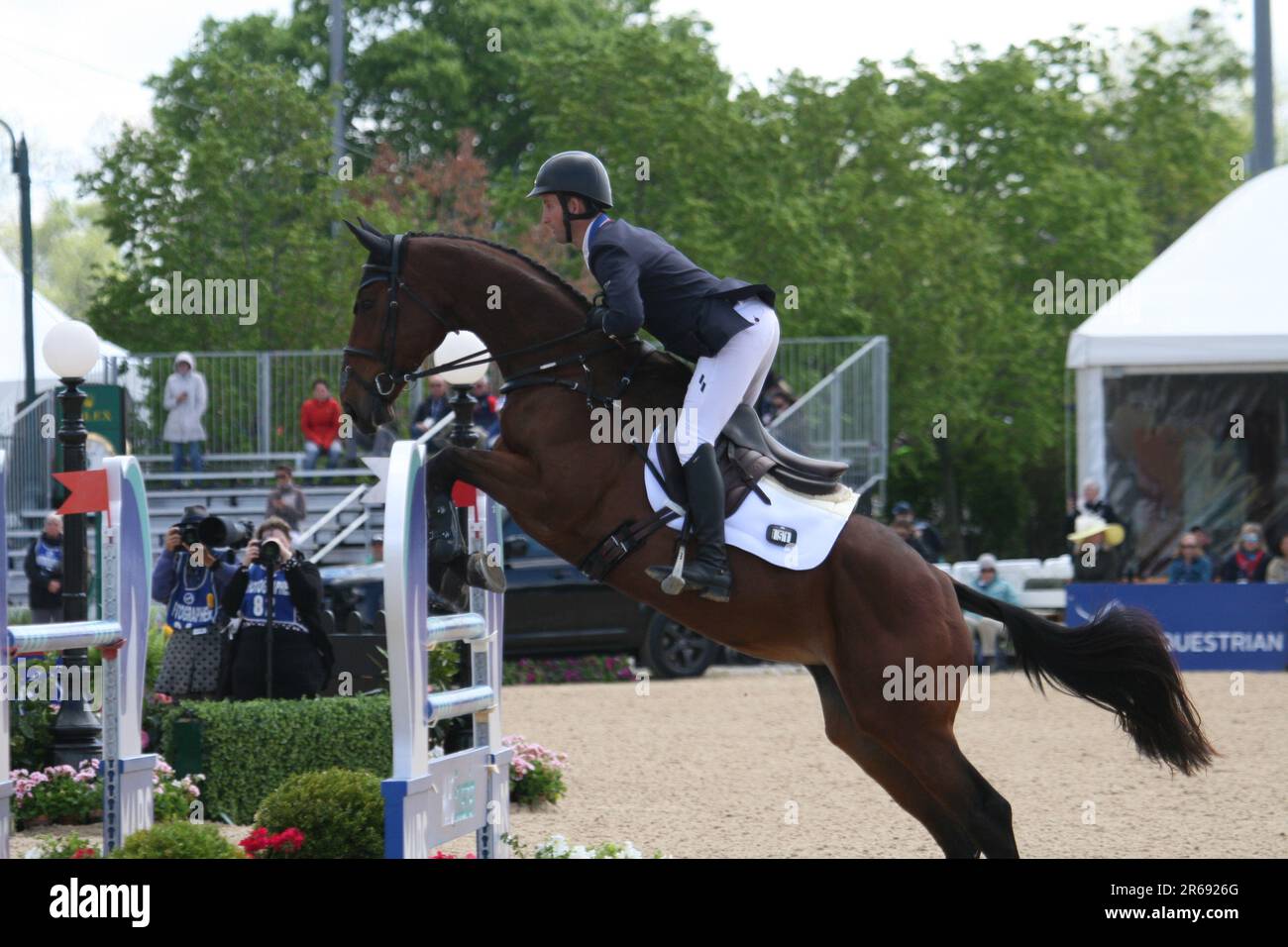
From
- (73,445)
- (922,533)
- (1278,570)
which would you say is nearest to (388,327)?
(73,445)

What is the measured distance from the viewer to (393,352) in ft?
18.3

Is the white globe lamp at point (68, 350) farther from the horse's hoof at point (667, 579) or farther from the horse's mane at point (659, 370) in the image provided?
the horse's hoof at point (667, 579)

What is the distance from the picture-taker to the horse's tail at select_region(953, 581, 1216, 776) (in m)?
5.96

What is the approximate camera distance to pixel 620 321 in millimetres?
5176

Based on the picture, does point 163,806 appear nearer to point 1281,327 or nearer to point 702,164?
point 1281,327

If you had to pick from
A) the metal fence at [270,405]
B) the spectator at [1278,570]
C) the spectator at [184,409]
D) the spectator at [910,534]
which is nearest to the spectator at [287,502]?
the spectator at [184,409]

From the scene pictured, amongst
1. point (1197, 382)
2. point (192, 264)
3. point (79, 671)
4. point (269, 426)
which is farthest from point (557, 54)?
point (79, 671)

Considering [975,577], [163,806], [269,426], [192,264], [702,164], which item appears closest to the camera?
[163,806]

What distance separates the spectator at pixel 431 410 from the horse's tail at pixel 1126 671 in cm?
1074

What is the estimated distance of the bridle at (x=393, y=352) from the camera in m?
5.46

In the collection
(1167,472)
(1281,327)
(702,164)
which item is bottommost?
(1167,472)

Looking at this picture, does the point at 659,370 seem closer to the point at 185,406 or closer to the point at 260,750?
the point at 260,750

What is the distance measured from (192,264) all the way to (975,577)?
11275mm

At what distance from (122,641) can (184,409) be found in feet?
43.6
